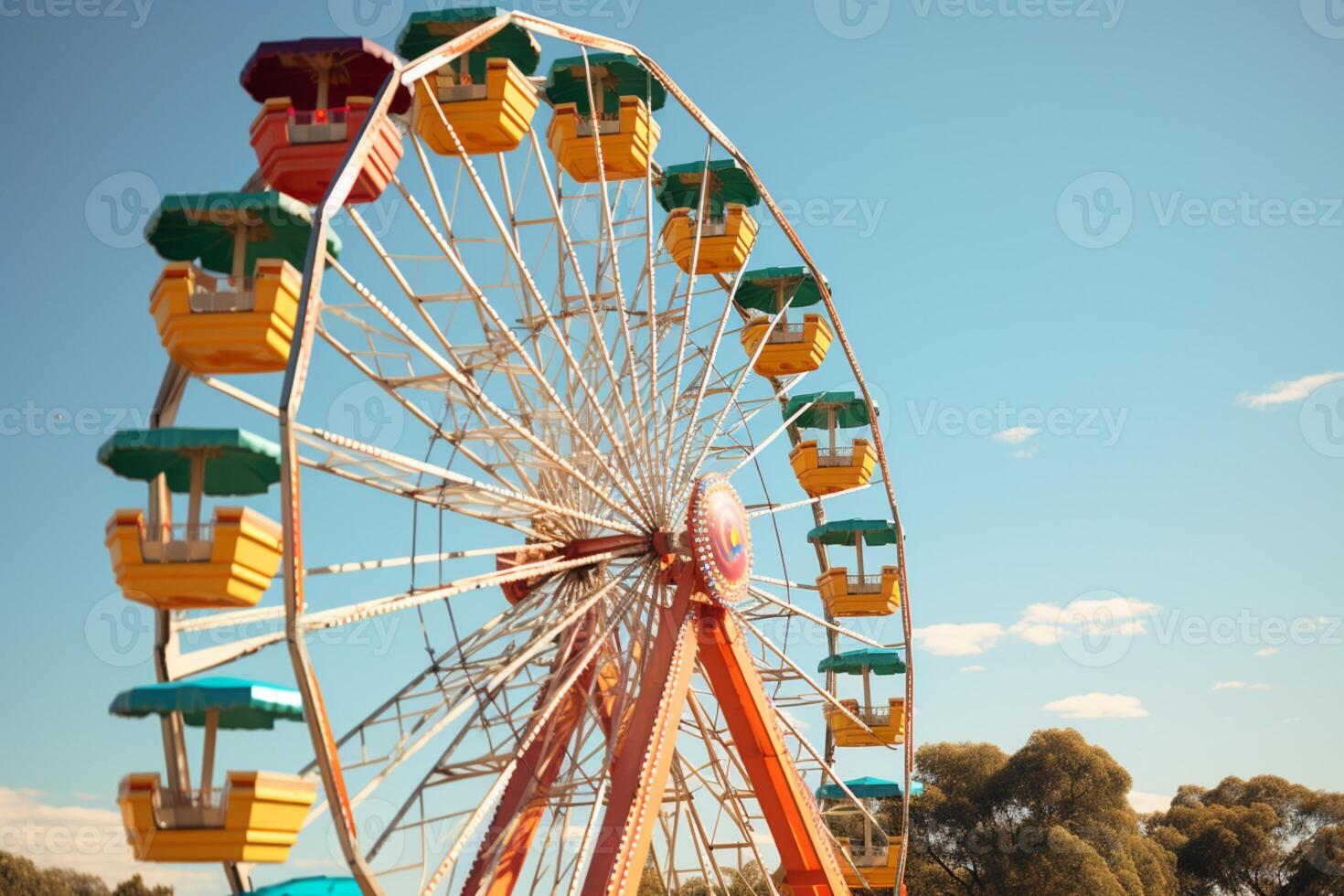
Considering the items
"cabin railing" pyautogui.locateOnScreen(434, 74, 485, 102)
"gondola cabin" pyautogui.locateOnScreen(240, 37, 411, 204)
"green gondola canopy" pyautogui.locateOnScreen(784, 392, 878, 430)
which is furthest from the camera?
"green gondola canopy" pyautogui.locateOnScreen(784, 392, 878, 430)

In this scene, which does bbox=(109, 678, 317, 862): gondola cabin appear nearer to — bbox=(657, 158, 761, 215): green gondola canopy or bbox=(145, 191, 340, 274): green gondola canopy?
bbox=(145, 191, 340, 274): green gondola canopy

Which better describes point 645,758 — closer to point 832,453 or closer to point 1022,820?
point 832,453

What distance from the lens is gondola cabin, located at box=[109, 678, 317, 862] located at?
10.8 metres

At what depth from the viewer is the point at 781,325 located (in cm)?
2297

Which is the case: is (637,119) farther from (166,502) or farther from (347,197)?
(166,502)

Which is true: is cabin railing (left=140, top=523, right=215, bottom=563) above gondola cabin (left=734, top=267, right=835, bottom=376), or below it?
below

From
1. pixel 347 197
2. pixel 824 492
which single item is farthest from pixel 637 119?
pixel 824 492

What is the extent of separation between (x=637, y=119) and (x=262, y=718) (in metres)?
9.65

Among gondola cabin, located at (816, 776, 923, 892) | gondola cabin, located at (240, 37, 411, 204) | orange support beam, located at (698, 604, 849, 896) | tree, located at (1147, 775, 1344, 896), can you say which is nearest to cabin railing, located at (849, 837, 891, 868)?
gondola cabin, located at (816, 776, 923, 892)

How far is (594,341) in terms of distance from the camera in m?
18.5

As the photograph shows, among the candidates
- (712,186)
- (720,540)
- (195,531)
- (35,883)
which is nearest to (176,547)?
(195,531)

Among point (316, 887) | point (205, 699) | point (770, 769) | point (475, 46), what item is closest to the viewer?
point (205, 699)

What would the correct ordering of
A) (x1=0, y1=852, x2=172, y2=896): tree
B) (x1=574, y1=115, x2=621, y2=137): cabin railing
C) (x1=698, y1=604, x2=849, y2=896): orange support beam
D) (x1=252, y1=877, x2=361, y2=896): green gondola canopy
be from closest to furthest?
(x1=252, y1=877, x2=361, y2=896): green gondola canopy → (x1=574, y1=115, x2=621, y2=137): cabin railing → (x1=698, y1=604, x2=849, y2=896): orange support beam → (x1=0, y1=852, x2=172, y2=896): tree

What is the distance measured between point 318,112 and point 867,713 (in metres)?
14.2
